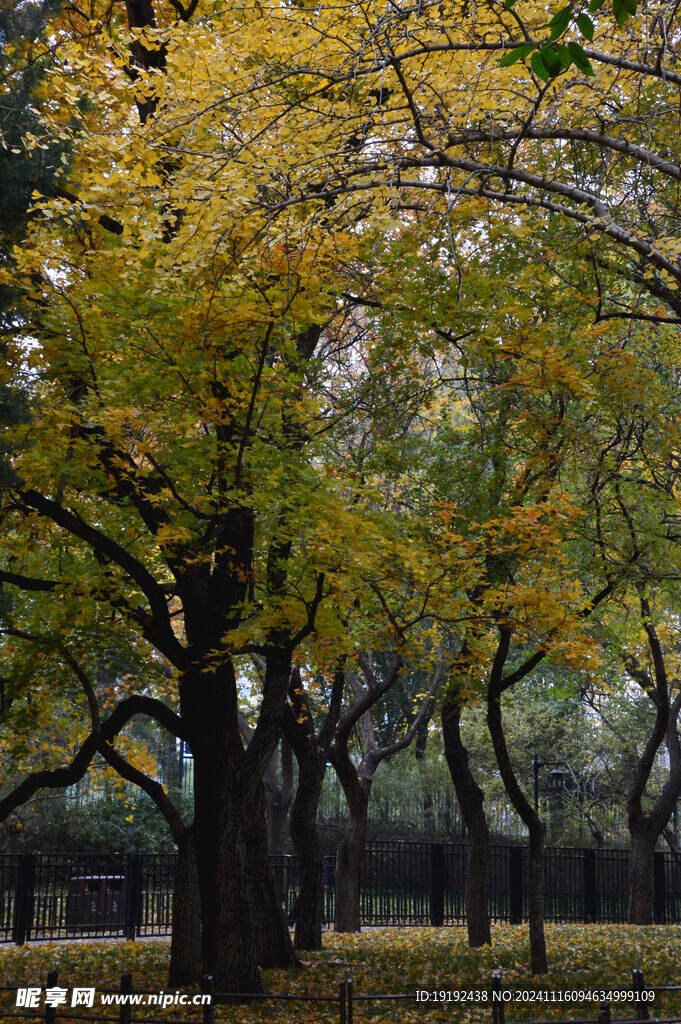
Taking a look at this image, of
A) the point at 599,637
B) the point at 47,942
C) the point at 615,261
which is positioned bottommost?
the point at 47,942

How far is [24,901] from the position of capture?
59.2ft

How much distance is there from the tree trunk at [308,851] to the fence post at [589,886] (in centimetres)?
1079

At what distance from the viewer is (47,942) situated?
59.8 ft

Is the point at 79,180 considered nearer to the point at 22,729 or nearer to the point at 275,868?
the point at 22,729

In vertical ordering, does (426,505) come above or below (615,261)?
below

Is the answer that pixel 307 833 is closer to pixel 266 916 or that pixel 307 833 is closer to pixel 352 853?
pixel 266 916

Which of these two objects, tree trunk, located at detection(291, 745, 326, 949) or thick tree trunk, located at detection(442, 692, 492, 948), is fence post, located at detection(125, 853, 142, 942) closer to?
tree trunk, located at detection(291, 745, 326, 949)

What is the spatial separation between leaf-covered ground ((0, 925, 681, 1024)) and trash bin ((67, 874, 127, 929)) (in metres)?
2.08

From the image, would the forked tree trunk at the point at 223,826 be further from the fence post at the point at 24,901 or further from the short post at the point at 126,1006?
the fence post at the point at 24,901

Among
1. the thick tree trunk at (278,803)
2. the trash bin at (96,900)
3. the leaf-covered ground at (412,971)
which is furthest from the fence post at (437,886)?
the trash bin at (96,900)

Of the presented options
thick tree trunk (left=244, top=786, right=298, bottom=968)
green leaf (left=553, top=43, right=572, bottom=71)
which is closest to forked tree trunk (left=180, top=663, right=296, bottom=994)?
thick tree trunk (left=244, top=786, right=298, bottom=968)

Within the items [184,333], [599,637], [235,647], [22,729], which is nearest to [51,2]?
[184,333]

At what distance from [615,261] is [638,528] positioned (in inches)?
128

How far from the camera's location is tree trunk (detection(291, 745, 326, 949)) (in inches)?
615
